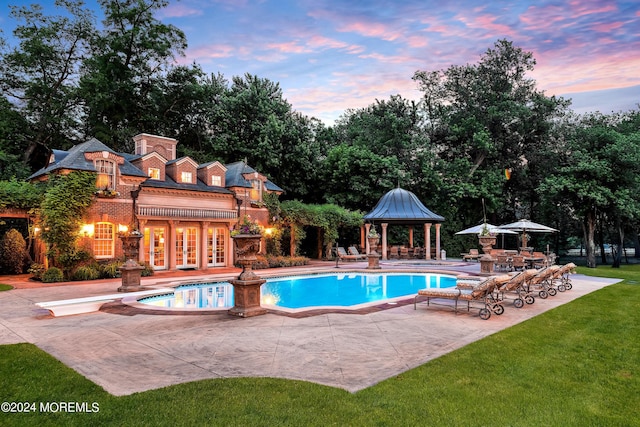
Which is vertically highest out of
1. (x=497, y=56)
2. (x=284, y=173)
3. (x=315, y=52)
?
(x=497, y=56)

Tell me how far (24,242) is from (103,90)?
15959mm

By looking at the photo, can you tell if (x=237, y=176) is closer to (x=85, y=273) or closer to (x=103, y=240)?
(x=103, y=240)

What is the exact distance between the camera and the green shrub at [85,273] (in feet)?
54.6

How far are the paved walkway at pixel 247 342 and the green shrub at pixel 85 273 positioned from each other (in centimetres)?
629

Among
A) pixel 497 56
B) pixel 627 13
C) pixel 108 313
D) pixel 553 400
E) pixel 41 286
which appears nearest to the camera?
pixel 553 400

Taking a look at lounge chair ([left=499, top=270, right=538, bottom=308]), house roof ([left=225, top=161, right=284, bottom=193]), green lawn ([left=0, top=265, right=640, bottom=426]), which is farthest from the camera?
house roof ([left=225, top=161, right=284, bottom=193])

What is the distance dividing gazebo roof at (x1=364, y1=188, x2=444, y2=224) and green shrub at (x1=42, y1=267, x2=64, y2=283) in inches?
732

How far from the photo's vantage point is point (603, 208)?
2722cm

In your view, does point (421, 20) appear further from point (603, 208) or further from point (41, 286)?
point (603, 208)

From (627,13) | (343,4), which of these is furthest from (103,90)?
(627,13)

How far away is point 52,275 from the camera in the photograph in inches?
628

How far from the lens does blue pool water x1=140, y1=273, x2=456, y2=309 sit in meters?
12.1

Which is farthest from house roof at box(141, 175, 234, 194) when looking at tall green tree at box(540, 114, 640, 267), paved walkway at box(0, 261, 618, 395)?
tall green tree at box(540, 114, 640, 267)

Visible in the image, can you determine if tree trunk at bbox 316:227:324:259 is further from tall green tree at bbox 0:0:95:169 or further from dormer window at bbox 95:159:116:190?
tall green tree at bbox 0:0:95:169
